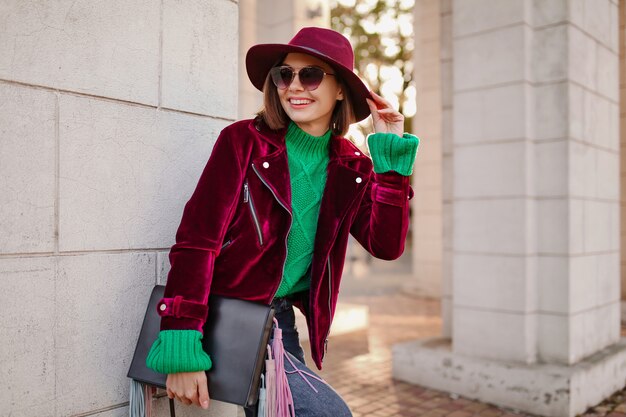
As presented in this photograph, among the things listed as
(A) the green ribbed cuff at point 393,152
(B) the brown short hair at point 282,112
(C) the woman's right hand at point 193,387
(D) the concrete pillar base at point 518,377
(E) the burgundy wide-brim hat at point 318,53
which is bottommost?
(D) the concrete pillar base at point 518,377

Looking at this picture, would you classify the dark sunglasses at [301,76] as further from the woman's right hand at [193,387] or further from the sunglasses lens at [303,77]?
the woman's right hand at [193,387]

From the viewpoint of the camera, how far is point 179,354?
1895 mm

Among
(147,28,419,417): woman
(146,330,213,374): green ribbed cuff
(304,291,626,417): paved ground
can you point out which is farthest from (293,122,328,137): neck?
(304,291,626,417): paved ground

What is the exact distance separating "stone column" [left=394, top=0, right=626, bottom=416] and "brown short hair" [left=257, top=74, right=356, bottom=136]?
2.89 metres

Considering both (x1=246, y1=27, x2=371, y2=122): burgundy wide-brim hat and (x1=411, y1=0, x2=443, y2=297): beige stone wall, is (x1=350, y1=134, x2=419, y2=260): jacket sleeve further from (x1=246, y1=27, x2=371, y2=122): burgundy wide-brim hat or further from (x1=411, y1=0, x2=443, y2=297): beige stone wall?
(x1=411, y1=0, x2=443, y2=297): beige stone wall

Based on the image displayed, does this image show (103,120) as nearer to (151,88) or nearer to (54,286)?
(151,88)

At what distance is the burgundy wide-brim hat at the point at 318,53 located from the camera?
7.29 ft

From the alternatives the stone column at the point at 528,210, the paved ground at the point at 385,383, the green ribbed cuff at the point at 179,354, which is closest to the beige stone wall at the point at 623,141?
the paved ground at the point at 385,383

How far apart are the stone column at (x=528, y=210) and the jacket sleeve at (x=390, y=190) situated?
9.57 ft

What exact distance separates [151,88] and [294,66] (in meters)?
0.67

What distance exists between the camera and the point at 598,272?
5297 mm

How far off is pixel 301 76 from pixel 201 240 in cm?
78

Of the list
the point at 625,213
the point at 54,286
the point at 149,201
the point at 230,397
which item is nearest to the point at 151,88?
the point at 149,201

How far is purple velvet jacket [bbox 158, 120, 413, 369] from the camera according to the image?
2.00 m
